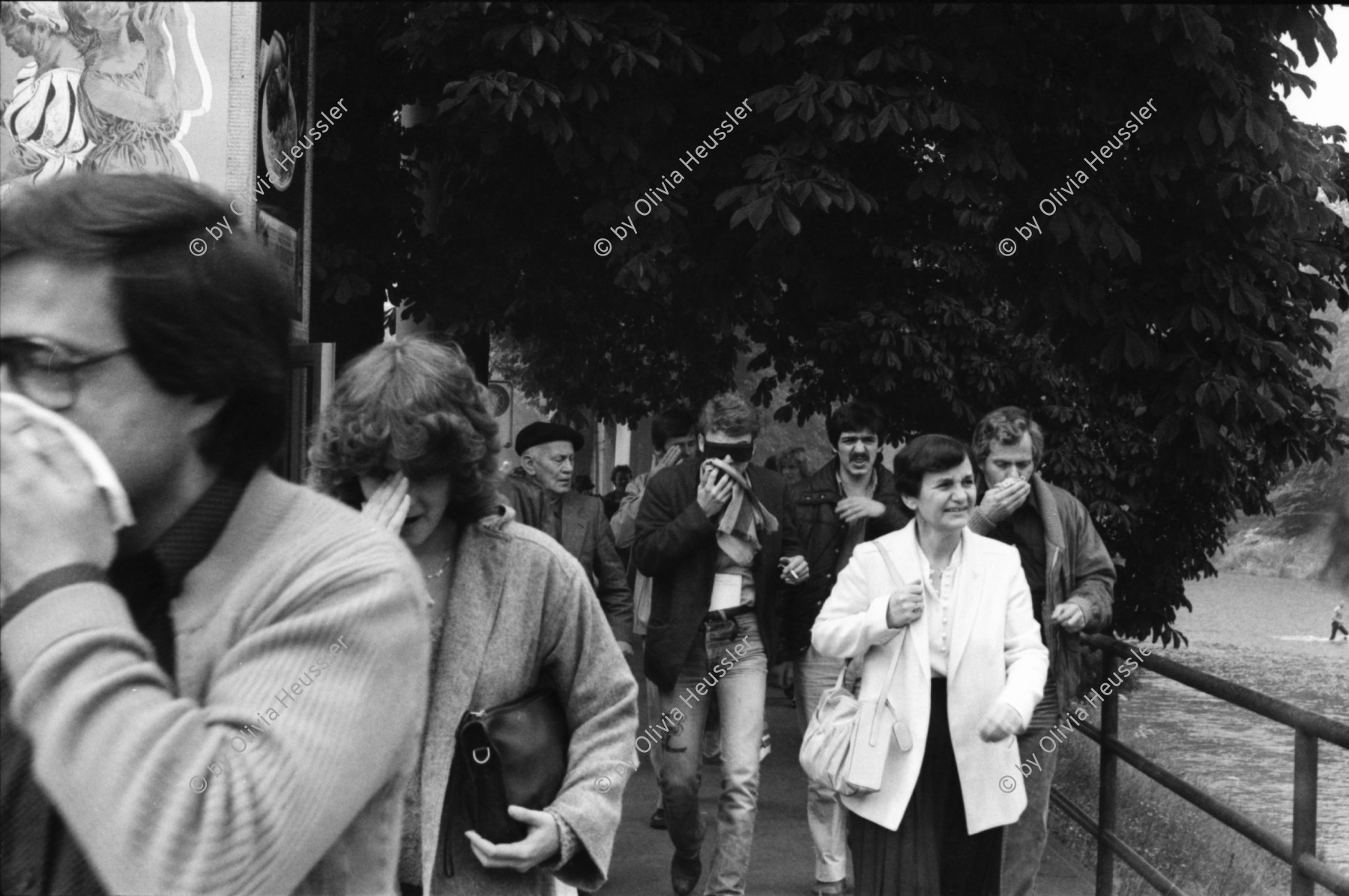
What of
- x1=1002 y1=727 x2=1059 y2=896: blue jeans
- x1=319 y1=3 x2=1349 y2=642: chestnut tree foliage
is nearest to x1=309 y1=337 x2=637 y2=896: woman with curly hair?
x1=1002 y1=727 x2=1059 y2=896: blue jeans

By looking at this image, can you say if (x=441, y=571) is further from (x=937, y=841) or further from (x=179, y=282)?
(x=937, y=841)

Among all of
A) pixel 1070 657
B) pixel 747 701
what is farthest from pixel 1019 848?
pixel 747 701

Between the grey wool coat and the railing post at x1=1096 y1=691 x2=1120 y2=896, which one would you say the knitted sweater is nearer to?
the grey wool coat

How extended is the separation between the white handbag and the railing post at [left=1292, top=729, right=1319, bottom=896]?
1113mm

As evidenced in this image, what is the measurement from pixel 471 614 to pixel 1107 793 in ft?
15.2

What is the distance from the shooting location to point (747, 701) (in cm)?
718

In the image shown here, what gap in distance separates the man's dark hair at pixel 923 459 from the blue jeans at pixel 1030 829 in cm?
123

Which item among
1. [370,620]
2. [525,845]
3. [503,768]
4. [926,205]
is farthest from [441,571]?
[926,205]

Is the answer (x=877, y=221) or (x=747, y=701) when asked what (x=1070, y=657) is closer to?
(x=747, y=701)

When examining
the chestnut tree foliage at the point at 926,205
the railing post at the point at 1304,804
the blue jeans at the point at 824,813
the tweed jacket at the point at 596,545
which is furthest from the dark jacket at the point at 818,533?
the railing post at the point at 1304,804

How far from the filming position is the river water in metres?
4.75

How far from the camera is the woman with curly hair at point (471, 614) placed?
3.03m

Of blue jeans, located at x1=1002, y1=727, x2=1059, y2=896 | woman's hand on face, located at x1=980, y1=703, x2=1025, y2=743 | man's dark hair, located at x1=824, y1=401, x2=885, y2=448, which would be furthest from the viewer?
man's dark hair, located at x1=824, y1=401, x2=885, y2=448

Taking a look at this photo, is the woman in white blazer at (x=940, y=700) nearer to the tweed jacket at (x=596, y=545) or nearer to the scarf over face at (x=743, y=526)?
the scarf over face at (x=743, y=526)
